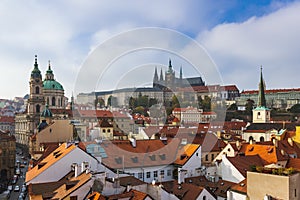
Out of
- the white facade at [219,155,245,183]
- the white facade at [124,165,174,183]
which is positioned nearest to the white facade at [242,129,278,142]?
the white facade at [219,155,245,183]

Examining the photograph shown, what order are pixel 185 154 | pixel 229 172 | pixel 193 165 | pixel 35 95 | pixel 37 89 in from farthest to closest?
pixel 37 89 → pixel 35 95 → pixel 185 154 → pixel 193 165 → pixel 229 172

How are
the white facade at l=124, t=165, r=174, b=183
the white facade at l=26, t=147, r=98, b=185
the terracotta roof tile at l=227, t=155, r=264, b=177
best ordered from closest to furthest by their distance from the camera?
1. the white facade at l=26, t=147, r=98, b=185
2. the terracotta roof tile at l=227, t=155, r=264, b=177
3. the white facade at l=124, t=165, r=174, b=183

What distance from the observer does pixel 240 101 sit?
11369 cm

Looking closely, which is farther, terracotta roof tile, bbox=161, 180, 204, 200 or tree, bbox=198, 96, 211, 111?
tree, bbox=198, 96, 211, 111

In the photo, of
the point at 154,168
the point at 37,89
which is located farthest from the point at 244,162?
the point at 37,89

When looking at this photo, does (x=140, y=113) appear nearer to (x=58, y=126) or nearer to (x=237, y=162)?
(x=58, y=126)

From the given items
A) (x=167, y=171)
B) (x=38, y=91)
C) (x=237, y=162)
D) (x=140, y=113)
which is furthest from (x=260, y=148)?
(x=38, y=91)

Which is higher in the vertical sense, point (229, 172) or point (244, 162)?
point (244, 162)

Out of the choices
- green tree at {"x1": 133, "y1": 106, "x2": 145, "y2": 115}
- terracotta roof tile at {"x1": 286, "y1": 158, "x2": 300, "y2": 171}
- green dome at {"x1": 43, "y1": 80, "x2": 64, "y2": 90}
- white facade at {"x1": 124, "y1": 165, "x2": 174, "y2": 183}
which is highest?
green dome at {"x1": 43, "y1": 80, "x2": 64, "y2": 90}

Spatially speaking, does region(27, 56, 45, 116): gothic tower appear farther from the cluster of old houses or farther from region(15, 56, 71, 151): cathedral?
the cluster of old houses

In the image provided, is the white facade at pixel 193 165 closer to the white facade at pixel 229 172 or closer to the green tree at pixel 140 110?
the white facade at pixel 229 172

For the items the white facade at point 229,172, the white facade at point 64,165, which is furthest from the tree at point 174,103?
the white facade at point 64,165

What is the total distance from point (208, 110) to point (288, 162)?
56.6 metres

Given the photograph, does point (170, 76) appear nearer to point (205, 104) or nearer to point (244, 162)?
point (244, 162)
